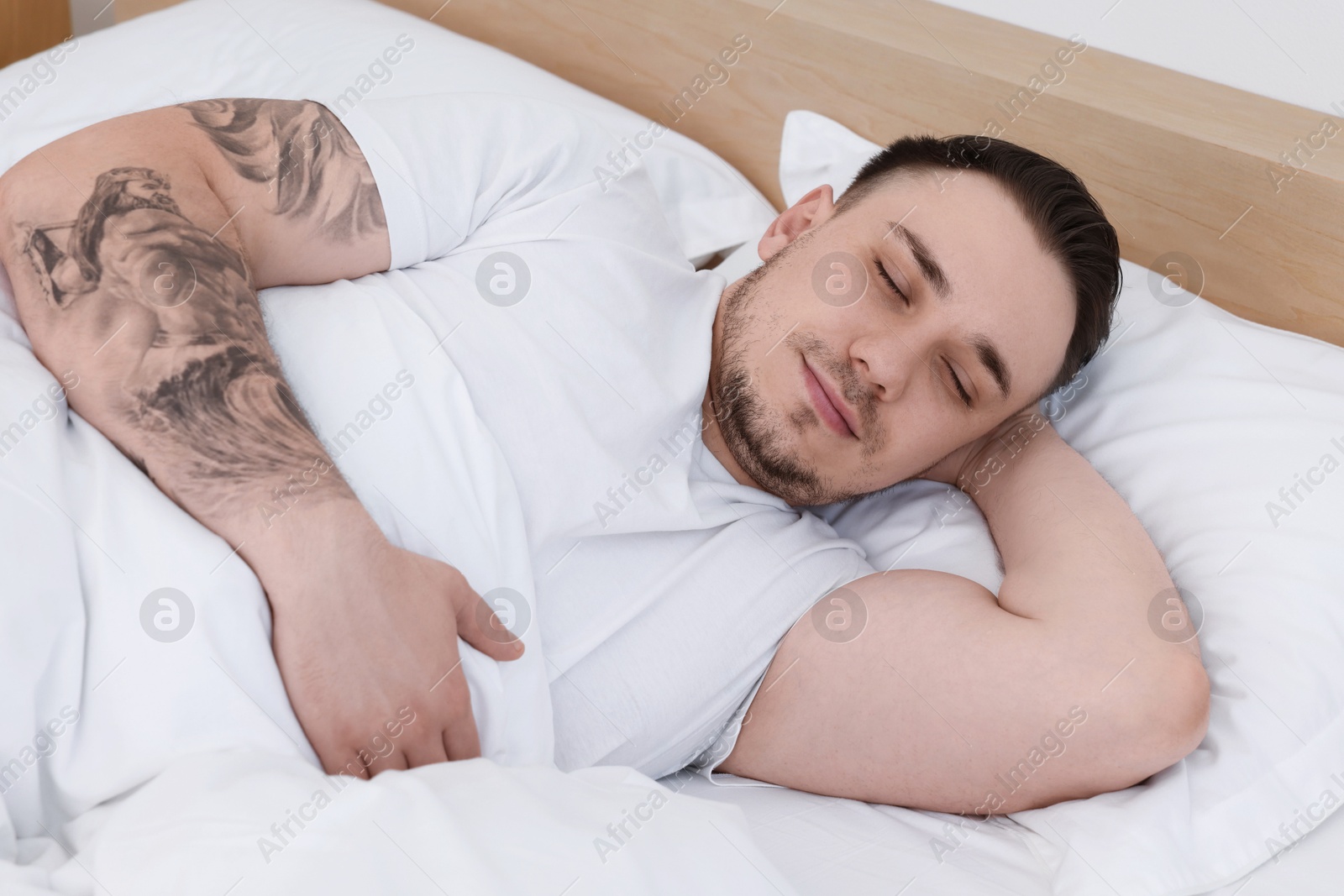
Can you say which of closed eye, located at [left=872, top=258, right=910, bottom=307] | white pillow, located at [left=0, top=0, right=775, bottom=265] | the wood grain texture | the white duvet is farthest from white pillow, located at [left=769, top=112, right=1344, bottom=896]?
the wood grain texture

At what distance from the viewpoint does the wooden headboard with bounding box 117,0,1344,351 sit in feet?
3.73

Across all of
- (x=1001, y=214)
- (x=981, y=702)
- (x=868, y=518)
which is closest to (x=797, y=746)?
(x=981, y=702)

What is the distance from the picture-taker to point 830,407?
104cm

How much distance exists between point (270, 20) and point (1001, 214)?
112cm

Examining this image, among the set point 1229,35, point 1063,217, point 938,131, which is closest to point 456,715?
point 1063,217

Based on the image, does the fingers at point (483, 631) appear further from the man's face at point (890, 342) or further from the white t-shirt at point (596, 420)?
the man's face at point (890, 342)

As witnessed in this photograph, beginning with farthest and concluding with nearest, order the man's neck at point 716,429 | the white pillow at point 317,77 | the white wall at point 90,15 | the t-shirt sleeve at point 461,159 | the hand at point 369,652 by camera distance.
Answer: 1. the white wall at point 90,15
2. the white pillow at point 317,77
3. the man's neck at point 716,429
4. the t-shirt sleeve at point 461,159
5. the hand at point 369,652

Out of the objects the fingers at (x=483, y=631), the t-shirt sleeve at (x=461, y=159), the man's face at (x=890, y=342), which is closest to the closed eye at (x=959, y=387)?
the man's face at (x=890, y=342)

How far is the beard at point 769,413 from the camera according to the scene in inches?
40.9

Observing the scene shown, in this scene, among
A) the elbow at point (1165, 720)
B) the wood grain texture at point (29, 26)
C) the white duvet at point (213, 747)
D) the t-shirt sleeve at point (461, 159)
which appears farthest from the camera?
the wood grain texture at point (29, 26)

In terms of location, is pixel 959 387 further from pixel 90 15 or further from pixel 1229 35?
pixel 90 15

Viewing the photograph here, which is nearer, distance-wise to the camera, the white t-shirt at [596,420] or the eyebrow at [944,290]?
the white t-shirt at [596,420]

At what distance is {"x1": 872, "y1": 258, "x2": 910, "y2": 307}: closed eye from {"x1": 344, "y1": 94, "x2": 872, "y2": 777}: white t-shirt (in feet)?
0.65

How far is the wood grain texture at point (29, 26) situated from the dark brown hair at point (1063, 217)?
1699 millimetres
